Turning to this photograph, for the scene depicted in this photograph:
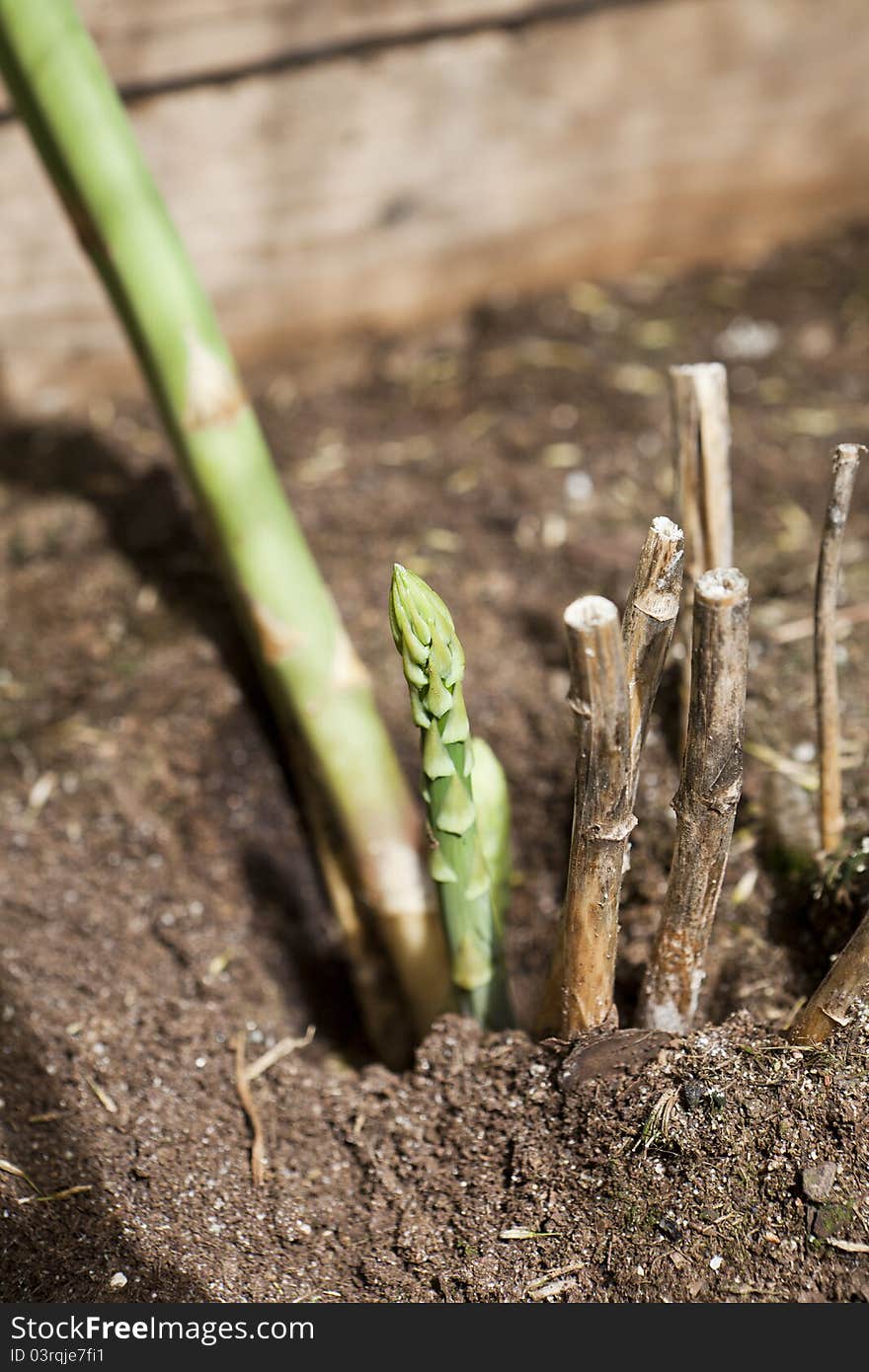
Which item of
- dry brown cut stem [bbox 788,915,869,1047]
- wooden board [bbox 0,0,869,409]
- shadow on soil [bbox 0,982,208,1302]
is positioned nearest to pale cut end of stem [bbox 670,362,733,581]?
dry brown cut stem [bbox 788,915,869,1047]

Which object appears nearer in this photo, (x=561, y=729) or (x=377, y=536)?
(x=561, y=729)

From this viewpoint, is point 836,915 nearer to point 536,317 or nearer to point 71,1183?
point 71,1183

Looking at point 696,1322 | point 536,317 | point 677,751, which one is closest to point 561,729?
point 677,751

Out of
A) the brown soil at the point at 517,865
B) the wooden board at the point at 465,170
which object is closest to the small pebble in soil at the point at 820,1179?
the brown soil at the point at 517,865

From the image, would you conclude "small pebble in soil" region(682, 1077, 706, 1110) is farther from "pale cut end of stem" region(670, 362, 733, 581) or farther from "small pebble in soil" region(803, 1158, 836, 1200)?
"pale cut end of stem" region(670, 362, 733, 581)

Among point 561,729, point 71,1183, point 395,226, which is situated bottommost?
point 561,729

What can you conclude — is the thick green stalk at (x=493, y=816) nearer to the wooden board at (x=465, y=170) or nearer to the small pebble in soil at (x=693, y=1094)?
the small pebble in soil at (x=693, y=1094)
